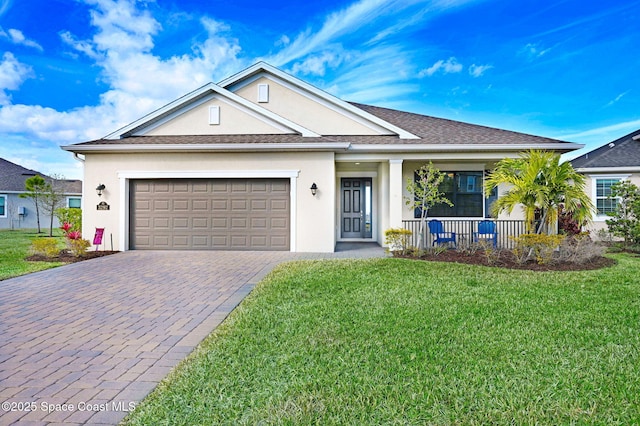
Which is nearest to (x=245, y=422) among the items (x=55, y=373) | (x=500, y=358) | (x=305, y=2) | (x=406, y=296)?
(x=55, y=373)

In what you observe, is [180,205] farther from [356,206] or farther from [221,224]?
[356,206]

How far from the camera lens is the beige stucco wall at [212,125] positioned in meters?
12.5

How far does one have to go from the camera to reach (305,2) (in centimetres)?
1289

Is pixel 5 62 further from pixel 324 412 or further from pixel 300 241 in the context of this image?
pixel 324 412

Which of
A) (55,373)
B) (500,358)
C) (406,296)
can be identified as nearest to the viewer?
(55,373)

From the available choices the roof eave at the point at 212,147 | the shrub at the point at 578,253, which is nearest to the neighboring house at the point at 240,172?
the roof eave at the point at 212,147

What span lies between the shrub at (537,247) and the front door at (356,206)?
6.18 metres

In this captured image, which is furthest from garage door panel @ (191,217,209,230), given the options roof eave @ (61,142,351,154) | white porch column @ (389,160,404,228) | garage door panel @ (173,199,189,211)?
white porch column @ (389,160,404,228)

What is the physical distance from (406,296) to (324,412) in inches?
139

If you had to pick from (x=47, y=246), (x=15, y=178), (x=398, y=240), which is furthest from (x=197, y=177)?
(x=15, y=178)

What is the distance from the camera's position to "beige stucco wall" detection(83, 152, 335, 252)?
1150 centimetres

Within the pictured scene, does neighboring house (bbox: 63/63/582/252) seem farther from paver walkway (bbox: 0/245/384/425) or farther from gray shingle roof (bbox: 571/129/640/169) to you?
gray shingle roof (bbox: 571/129/640/169)

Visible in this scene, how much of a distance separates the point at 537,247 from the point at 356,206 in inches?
270

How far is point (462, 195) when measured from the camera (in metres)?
12.9
